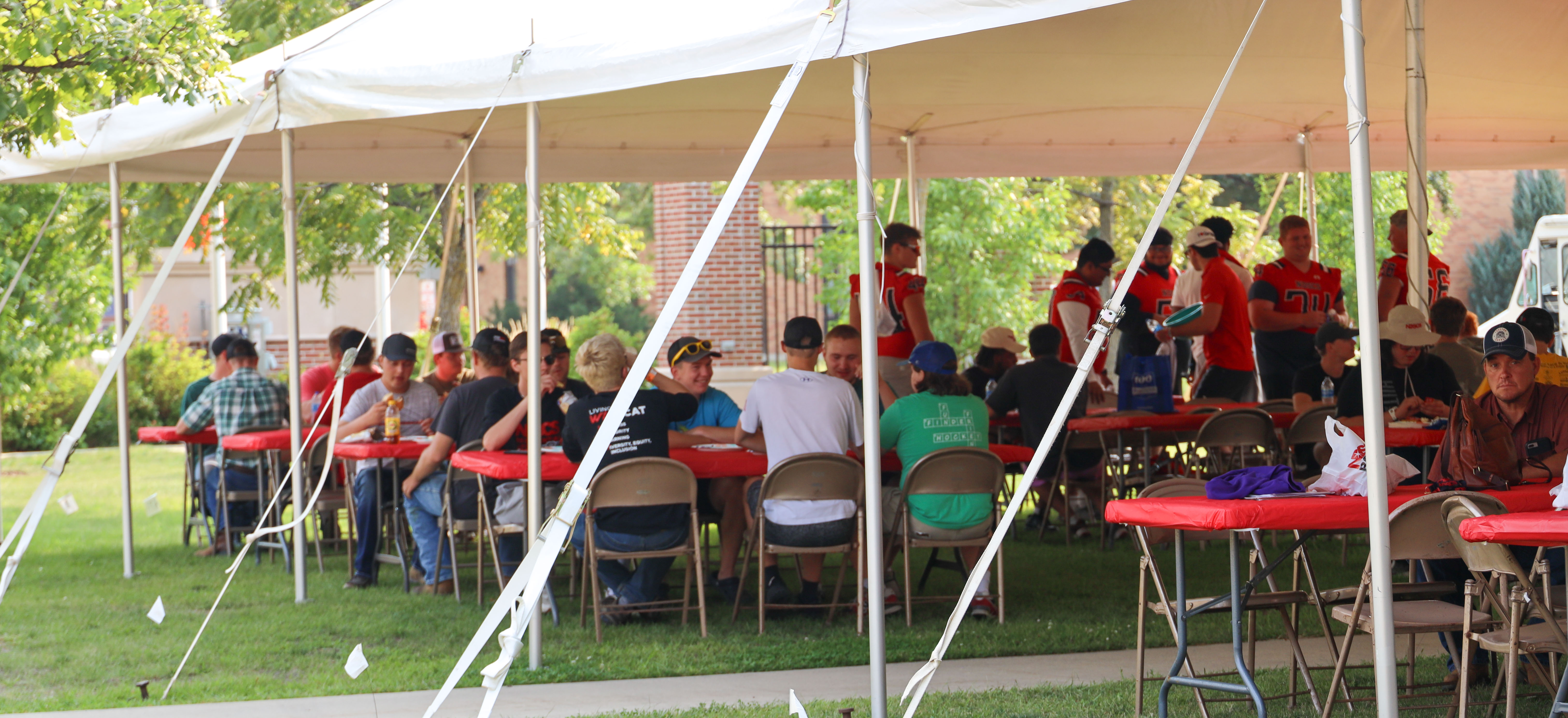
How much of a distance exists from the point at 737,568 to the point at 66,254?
719cm

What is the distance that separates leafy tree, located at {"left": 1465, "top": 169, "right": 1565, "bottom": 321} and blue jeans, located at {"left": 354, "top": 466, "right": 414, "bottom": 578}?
29.5 metres

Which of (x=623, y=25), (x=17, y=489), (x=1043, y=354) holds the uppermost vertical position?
(x=623, y=25)

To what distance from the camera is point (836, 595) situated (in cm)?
625

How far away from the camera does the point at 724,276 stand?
56.2ft

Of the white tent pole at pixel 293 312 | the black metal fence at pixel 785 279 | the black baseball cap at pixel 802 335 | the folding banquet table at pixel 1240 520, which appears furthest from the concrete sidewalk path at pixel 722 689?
the black metal fence at pixel 785 279

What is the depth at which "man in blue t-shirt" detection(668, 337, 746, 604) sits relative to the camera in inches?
266

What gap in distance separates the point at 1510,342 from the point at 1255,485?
3.86 feet

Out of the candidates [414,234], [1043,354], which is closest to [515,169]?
[414,234]

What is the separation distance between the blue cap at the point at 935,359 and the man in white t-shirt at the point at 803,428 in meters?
0.34

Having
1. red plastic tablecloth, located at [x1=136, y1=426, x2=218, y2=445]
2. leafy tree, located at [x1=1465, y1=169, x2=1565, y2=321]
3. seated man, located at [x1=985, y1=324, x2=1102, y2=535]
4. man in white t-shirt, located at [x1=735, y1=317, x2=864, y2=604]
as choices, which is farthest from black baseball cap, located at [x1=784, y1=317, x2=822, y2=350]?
leafy tree, located at [x1=1465, y1=169, x2=1565, y2=321]

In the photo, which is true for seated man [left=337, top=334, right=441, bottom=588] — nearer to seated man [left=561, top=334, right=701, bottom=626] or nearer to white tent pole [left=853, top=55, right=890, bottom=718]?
seated man [left=561, top=334, right=701, bottom=626]

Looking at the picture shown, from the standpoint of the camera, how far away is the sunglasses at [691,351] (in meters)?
6.91

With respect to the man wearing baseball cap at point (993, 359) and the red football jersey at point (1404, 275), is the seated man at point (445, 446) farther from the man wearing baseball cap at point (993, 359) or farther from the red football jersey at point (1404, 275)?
the red football jersey at point (1404, 275)

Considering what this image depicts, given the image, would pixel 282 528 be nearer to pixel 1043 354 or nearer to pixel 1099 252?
pixel 1043 354
